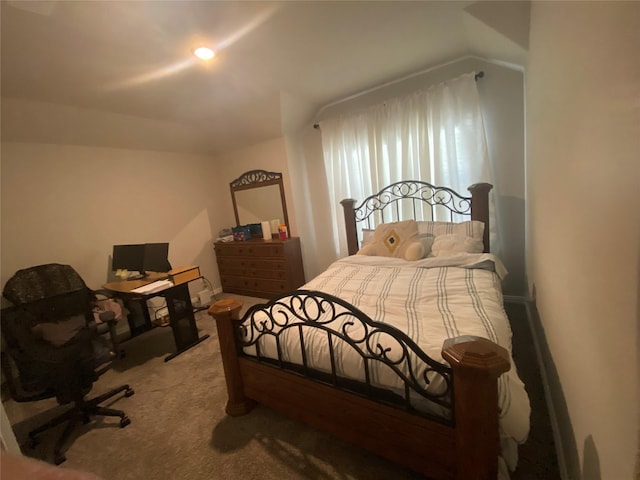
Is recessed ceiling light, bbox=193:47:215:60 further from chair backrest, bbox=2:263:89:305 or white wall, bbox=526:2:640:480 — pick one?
chair backrest, bbox=2:263:89:305

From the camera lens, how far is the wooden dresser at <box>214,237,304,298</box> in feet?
11.5

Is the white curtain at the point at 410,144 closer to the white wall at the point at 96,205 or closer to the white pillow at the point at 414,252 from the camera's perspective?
the white pillow at the point at 414,252

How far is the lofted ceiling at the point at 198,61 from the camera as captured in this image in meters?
1.60

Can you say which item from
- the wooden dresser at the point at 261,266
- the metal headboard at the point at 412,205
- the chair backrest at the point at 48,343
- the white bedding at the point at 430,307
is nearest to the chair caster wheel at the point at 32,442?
the chair backrest at the point at 48,343

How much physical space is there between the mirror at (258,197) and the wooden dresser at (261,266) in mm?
370

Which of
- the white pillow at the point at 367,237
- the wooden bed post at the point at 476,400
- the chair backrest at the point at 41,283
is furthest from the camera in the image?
the white pillow at the point at 367,237

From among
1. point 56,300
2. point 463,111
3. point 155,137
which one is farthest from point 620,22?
point 155,137

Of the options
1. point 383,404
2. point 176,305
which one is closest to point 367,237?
point 383,404

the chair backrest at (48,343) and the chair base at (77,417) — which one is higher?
the chair backrest at (48,343)

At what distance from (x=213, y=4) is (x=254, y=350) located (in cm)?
206

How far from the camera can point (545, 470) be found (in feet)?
3.95

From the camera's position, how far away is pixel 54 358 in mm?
1489

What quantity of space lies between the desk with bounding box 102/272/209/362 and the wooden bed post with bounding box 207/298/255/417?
112 cm

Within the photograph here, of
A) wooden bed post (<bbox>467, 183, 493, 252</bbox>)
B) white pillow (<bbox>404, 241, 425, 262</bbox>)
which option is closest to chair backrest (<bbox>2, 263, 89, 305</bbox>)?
white pillow (<bbox>404, 241, 425, 262</bbox>)
